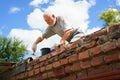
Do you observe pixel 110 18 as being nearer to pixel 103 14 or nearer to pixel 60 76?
pixel 103 14

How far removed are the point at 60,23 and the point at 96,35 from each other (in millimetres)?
1457

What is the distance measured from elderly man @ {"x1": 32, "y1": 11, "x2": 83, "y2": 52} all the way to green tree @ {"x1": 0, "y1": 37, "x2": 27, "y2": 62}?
12.2m

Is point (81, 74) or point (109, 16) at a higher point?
point (109, 16)

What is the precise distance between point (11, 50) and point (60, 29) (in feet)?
43.0

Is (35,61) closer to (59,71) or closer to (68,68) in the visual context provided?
(59,71)

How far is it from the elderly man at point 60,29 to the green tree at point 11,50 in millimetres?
12181

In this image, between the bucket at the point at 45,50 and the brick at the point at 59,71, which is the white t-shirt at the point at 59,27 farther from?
the brick at the point at 59,71

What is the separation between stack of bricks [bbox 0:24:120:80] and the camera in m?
3.01

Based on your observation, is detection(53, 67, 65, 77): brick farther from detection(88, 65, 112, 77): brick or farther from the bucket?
detection(88, 65, 112, 77): brick

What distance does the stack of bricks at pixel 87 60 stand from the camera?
3.01 meters

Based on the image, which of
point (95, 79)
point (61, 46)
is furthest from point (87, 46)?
point (61, 46)

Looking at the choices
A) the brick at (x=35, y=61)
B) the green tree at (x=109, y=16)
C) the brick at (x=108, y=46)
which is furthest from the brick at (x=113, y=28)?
the green tree at (x=109, y=16)

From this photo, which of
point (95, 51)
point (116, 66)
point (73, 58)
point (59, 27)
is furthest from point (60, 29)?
point (116, 66)

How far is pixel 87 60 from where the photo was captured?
343 cm
